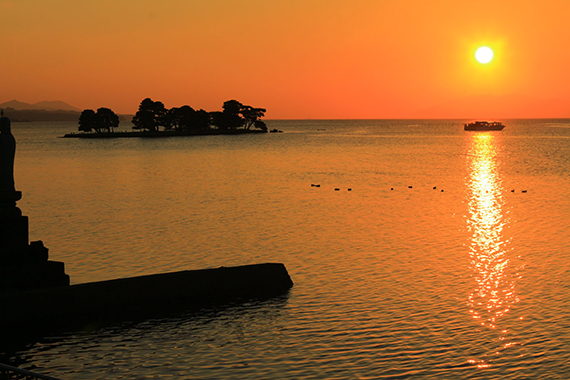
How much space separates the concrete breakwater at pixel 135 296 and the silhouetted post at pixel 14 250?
0.91 metres

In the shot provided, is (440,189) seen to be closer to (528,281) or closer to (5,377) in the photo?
(528,281)

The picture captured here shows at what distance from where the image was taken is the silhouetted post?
2045 centimetres

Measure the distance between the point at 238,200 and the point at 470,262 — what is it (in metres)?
27.6

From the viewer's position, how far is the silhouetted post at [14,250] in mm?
20453

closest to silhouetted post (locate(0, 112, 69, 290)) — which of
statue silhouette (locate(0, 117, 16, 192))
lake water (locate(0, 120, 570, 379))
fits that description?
statue silhouette (locate(0, 117, 16, 192))

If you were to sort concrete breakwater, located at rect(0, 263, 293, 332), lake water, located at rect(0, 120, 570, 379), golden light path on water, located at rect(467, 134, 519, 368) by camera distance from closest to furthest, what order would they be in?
1. lake water, located at rect(0, 120, 570, 379)
2. concrete breakwater, located at rect(0, 263, 293, 332)
3. golden light path on water, located at rect(467, 134, 519, 368)

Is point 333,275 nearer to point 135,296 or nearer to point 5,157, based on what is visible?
point 135,296

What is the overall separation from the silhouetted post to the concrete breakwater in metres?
0.91

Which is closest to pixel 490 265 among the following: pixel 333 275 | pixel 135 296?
pixel 333 275

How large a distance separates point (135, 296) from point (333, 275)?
27.1ft

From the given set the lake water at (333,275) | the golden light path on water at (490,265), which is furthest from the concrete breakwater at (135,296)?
the golden light path on water at (490,265)

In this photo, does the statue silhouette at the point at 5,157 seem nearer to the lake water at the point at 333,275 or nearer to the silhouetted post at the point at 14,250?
the silhouetted post at the point at 14,250

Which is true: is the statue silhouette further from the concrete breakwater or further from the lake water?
the lake water

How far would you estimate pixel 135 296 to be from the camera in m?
20.8
